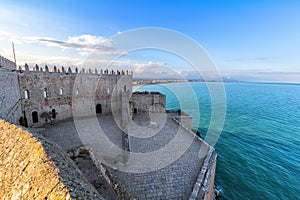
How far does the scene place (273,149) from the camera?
17.5 m

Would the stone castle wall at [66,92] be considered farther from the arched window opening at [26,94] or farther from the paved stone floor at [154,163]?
the paved stone floor at [154,163]

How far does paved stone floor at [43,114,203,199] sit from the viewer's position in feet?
22.8

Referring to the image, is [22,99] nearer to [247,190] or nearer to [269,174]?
[247,190]

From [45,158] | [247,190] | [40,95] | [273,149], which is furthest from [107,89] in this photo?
[273,149]

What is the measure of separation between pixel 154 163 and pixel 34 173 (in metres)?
6.73

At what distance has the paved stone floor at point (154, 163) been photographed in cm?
695

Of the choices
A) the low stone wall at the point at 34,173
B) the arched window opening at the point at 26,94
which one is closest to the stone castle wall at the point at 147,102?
the arched window opening at the point at 26,94

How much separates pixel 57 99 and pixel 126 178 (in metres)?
12.1

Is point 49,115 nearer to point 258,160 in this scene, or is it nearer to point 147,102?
point 147,102

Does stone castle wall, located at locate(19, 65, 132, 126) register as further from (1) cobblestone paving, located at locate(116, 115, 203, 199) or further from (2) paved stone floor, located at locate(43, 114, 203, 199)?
(1) cobblestone paving, located at locate(116, 115, 203, 199)

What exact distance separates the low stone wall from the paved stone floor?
436cm

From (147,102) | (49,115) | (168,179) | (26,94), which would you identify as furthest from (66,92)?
(168,179)

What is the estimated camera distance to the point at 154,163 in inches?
349

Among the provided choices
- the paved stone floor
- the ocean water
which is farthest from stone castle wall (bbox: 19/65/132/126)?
the ocean water
